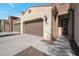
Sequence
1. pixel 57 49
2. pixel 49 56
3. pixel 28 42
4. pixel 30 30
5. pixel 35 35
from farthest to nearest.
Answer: pixel 30 30 → pixel 35 35 → pixel 28 42 → pixel 57 49 → pixel 49 56

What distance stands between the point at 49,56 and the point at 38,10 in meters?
3.46

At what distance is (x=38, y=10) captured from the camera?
7.47 meters

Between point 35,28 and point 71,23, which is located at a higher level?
point 71,23

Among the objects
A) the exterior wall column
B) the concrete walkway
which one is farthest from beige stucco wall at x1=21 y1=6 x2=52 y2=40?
the exterior wall column

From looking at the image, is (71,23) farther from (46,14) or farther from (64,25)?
(46,14)

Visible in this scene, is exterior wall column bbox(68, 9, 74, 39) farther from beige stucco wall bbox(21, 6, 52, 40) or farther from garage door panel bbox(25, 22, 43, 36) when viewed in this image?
garage door panel bbox(25, 22, 43, 36)

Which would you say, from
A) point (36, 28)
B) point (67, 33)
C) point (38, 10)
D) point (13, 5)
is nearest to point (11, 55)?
point (13, 5)

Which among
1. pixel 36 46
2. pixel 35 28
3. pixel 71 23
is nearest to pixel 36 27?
pixel 35 28

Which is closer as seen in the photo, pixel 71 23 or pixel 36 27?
pixel 36 27

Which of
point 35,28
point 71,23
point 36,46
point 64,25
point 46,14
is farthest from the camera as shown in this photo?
point 64,25

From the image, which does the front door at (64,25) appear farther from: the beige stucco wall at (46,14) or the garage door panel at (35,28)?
the garage door panel at (35,28)

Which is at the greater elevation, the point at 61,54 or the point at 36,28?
the point at 36,28

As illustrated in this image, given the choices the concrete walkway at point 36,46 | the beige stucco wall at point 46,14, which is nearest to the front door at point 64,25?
the beige stucco wall at point 46,14

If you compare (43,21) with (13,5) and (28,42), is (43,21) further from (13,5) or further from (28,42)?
(13,5)
